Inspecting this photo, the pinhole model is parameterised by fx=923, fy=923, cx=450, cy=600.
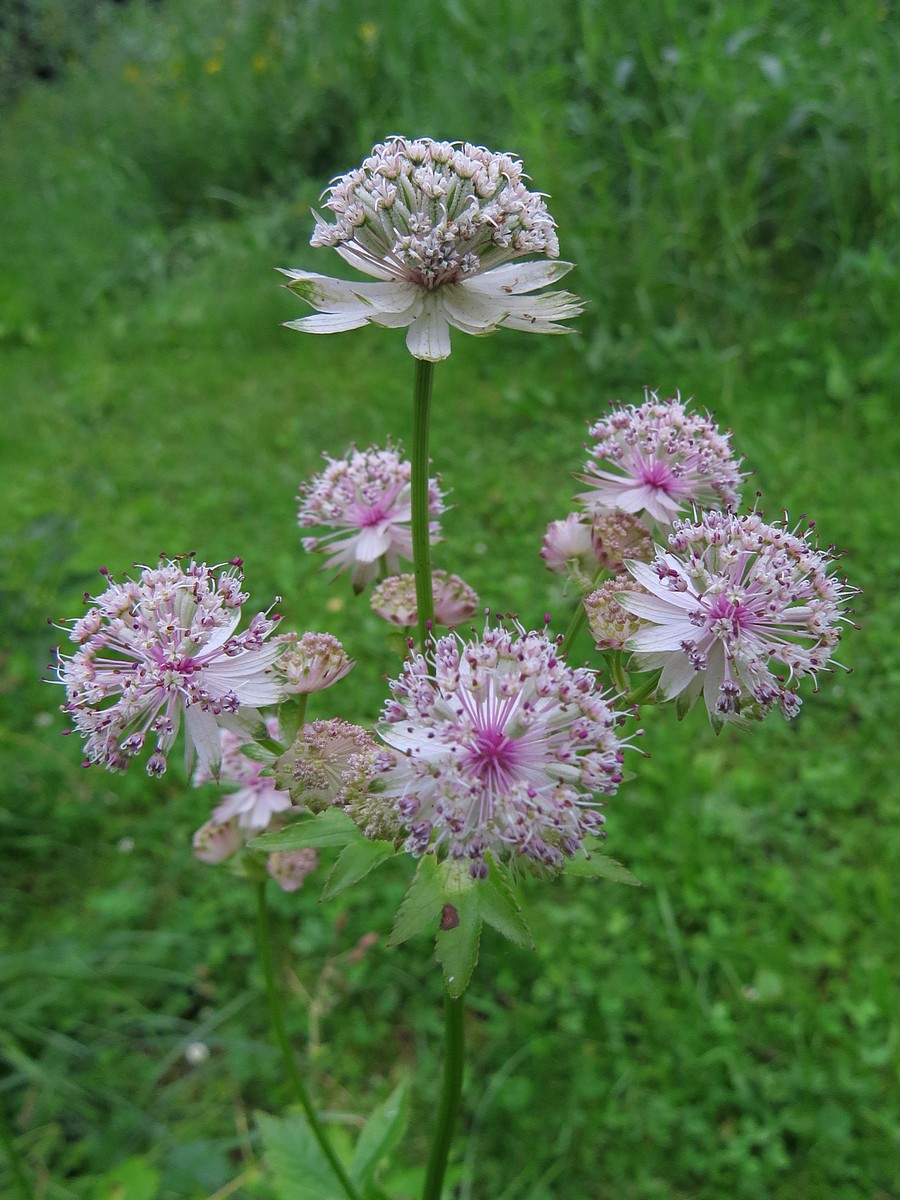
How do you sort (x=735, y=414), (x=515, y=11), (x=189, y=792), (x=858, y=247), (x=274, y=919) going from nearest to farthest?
(x=274, y=919)
(x=189, y=792)
(x=735, y=414)
(x=858, y=247)
(x=515, y=11)

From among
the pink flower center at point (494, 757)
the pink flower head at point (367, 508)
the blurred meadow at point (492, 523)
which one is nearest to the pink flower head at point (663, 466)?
the pink flower head at point (367, 508)

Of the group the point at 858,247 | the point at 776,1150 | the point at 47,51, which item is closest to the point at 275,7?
the point at 47,51

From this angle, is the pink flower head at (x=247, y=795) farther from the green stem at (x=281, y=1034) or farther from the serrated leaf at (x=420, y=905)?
the serrated leaf at (x=420, y=905)

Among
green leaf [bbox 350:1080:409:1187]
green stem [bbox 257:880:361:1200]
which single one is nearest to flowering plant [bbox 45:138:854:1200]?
green stem [bbox 257:880:361:1200]

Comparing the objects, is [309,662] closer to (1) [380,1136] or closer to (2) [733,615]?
(2) [733,615]

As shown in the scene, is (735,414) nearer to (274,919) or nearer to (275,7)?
(274,919)

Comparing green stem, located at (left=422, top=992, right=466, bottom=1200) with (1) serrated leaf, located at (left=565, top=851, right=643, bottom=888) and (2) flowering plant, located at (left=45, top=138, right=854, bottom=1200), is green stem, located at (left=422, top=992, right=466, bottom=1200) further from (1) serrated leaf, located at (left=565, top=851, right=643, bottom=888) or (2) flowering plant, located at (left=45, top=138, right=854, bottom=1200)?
(1) serrated leaf, located at (left=565, top=851, right=643, bottom=888)
